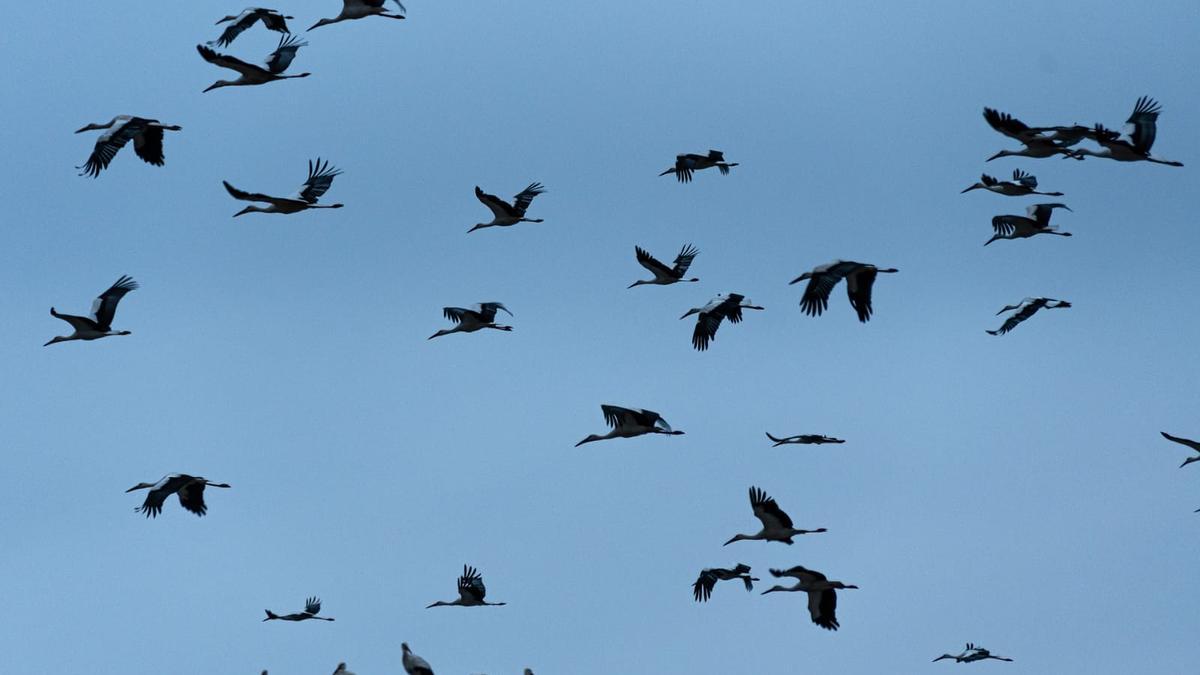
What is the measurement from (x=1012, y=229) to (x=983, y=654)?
10.1 meters

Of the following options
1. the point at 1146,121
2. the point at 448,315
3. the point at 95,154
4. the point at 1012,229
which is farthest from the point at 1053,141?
the point at 95,154

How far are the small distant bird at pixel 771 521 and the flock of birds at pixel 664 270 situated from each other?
0.06 ft

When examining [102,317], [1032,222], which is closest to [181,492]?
[102,317]

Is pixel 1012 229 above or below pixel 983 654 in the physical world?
above

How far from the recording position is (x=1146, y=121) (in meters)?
43.2

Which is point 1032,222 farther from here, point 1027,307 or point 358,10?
point 358,10

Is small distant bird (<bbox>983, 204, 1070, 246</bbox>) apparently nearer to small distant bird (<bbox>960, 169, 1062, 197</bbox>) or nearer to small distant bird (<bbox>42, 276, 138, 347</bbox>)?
small distant bird (<bbox>960, 169, 1062, 197</bbox>)

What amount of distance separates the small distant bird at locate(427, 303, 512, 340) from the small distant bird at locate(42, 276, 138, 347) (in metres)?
6.73

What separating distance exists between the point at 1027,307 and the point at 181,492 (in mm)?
18170

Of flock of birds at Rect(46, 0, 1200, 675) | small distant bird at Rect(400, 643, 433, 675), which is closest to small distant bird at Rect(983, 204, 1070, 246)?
flock of birds at Rect(46, 0, 1200, 675)

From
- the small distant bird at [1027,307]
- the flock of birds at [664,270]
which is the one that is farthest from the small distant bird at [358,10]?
the small distant bird at [1027,307]

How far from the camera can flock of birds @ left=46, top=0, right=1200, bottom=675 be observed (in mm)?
42188

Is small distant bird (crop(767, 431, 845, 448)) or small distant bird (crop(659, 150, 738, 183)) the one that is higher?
small distant bird (crop(659, 150, 738, 183))

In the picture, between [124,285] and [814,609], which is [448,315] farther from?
[814,609]
